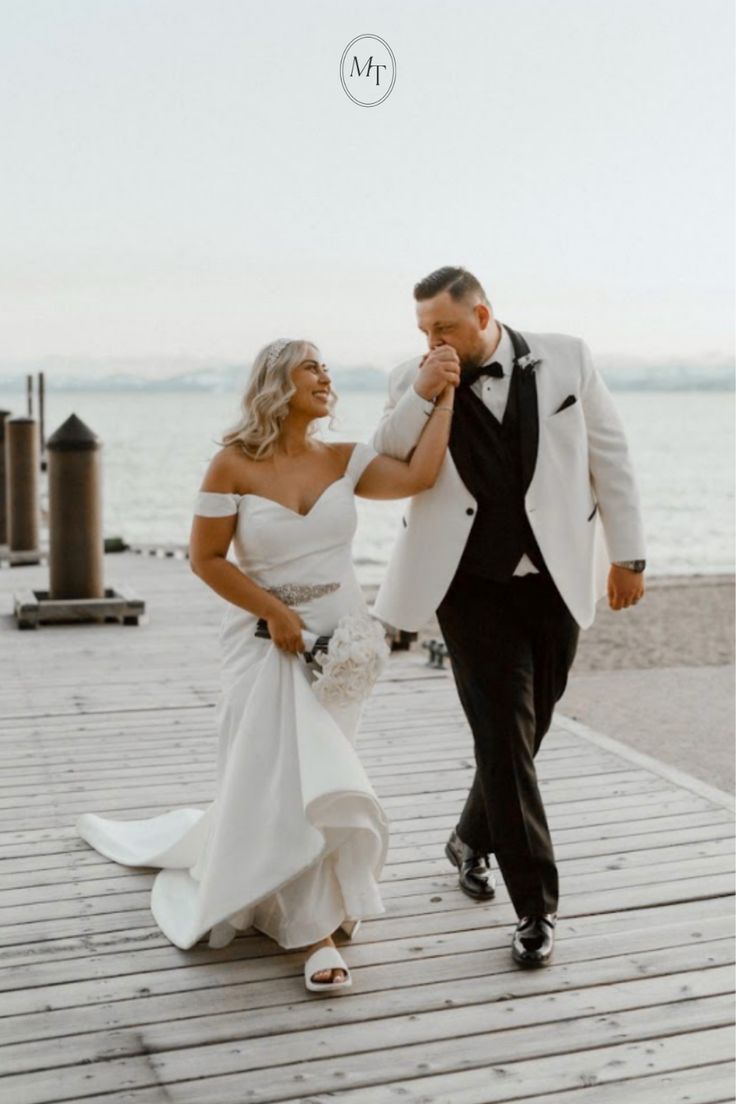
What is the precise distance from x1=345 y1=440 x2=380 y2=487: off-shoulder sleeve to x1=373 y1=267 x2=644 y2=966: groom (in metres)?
0.06

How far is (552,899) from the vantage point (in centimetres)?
373

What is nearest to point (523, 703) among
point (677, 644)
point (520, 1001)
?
point (520, 1001)

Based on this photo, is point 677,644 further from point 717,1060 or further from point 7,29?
point 717,1060

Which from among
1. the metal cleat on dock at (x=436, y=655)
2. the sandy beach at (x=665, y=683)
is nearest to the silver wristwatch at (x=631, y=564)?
the sandy beach at (x=665, y=683)

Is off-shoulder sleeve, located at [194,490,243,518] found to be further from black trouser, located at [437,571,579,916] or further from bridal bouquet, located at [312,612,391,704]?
black trouser, located at [437,571,579,916]

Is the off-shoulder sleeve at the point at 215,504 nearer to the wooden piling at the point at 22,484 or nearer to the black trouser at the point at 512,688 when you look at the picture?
the black trouser at the point at 512,688

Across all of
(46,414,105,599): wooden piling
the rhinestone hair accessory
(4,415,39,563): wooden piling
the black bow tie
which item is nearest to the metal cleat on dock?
(46,414,105,599): wooden piling

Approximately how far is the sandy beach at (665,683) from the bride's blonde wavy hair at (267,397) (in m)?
4.01

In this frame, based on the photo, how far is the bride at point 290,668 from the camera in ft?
11.9

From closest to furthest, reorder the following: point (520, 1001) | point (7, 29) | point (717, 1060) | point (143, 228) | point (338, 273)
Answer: point (717, 1060) < point (520, 1001) < point (7, 29) < point (338, 273) < point (143, 228)

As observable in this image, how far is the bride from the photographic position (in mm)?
3617

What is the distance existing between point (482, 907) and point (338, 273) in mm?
46676

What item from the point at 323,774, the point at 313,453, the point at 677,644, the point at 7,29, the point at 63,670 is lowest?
the point at 677,644

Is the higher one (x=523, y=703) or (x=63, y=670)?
(x=523, y=703)
